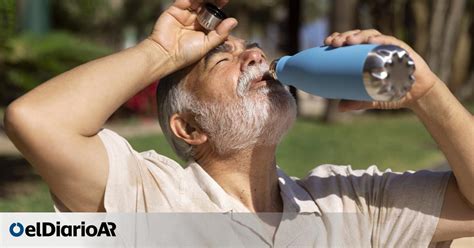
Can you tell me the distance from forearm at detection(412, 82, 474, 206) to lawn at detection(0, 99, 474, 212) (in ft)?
16.4

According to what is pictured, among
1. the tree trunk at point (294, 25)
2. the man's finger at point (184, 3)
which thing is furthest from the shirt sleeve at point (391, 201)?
the tree trunk at point (294, 25)

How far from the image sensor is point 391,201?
9.39ft

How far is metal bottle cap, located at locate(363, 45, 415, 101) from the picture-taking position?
225cm

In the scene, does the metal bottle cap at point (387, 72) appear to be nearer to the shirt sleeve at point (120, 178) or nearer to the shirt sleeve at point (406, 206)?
the shirt sleeve at point (406, 206)

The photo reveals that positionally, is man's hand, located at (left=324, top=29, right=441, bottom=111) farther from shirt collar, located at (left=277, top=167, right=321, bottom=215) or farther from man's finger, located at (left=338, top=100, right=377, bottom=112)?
shirt collar, located at (left=277, top=167, right=321, bottom=215)

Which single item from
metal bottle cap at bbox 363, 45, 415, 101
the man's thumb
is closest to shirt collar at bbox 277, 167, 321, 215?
the man's thumb

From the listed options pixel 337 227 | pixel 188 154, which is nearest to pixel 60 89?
pixel 188 154

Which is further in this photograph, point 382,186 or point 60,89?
point 382,186

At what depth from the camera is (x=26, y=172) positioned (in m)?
9.88

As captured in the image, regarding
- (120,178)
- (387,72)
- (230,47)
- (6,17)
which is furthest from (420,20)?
(387,72)

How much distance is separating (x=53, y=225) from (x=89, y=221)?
0.86 feet

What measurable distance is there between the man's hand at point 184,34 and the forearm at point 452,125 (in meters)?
0.73

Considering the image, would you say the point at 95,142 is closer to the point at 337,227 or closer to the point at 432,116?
the point at 337,227

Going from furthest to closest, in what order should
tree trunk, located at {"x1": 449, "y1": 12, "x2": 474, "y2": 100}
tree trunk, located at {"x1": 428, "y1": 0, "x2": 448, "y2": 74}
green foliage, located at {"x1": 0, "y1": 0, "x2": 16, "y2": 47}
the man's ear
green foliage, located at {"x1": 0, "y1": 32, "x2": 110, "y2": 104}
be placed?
tree trunk, located at {"x1": 449, "y1": 12, "x2": 474, "y2": 100}
tree trunk, located at {"x1": 428, "y1": 0, "x2": 448, "y2": 74}
green foliage, located at {"x1": 0, "y1": 32, "x2": 110, "y2": 104}
green foliage, located at {"x1": 0, "y1": 0, "x2": 16, "y2": 47}
the man's ear
